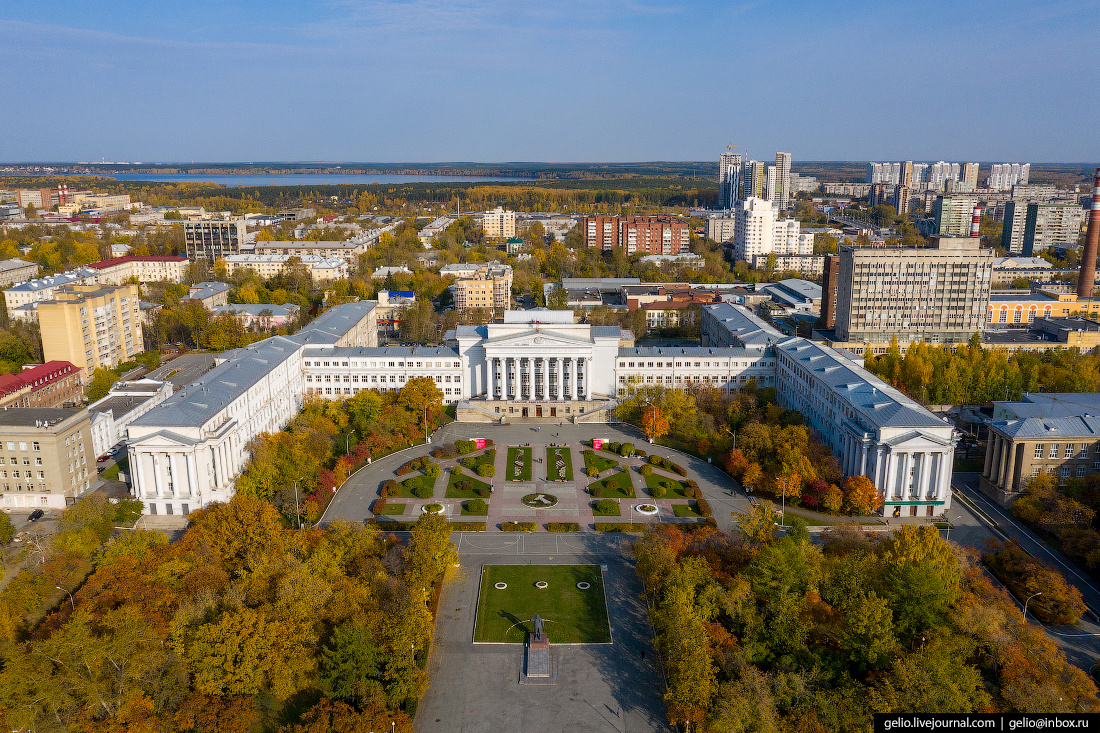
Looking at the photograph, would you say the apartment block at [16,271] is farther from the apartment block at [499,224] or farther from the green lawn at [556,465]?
the apartment block at [499,224]

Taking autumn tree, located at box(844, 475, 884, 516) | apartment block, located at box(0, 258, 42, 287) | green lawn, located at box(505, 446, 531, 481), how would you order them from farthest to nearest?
apartment block, located at box(0, 258, 42, 287), green lawn, located at box(505, 446, 531, 481), autumn tree, located at box(844, 475, 884, 516)

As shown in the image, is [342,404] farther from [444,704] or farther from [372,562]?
[444,704]

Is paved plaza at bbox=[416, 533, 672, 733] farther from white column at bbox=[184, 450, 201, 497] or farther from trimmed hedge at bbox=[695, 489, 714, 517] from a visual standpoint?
white column at bbox=[184, 450, 201, 497]

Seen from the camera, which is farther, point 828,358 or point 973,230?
point 973,230

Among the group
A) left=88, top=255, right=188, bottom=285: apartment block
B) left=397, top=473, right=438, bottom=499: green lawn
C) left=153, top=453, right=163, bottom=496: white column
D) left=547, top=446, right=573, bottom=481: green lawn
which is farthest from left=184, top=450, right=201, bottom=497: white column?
left=88, top=255, right=188, bottom=285: apartment block

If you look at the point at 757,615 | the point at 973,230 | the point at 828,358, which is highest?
the point at 973,230

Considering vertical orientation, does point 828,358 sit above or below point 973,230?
below

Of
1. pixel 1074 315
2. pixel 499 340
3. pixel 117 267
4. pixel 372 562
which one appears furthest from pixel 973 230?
pixel 117 267

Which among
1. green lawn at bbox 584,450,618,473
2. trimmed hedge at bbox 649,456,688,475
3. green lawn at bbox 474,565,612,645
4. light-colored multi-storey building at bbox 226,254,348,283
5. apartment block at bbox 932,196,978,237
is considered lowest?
green lawn at bbox 474,565,612,645
